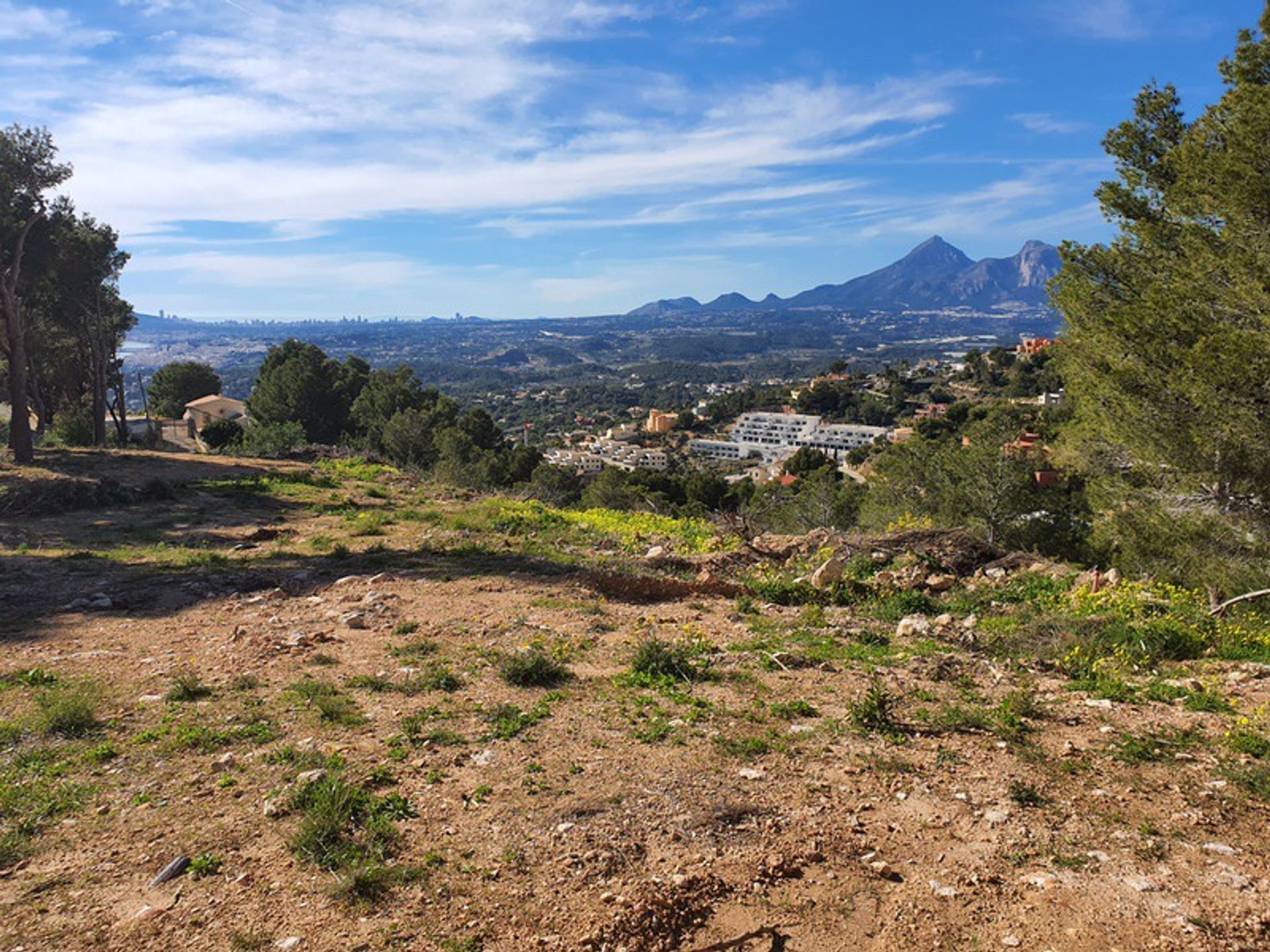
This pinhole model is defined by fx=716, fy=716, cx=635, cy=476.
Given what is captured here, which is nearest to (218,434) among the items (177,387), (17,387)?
(17,387)

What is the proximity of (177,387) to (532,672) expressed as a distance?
164ft

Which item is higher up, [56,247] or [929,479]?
[56,247]

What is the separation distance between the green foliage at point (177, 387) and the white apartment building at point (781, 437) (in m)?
51.8

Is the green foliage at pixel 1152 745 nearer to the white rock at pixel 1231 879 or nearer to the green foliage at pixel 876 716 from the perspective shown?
the white rock at pixel 1231 879

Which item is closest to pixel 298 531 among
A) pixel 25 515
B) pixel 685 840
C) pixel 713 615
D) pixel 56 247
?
pixel 25 515

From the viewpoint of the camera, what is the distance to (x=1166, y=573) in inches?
427

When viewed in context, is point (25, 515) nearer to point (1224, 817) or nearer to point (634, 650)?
point (634, 650)

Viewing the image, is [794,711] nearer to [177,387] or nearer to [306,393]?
[306,393]

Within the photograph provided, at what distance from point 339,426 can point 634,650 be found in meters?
34.3

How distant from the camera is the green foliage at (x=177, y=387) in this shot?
46.3 meters

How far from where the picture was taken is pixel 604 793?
4480 mm

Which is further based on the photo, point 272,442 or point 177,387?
point 177,387

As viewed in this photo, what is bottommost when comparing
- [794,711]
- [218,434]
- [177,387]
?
[794,711]

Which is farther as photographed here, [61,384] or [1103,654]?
[61,384]
